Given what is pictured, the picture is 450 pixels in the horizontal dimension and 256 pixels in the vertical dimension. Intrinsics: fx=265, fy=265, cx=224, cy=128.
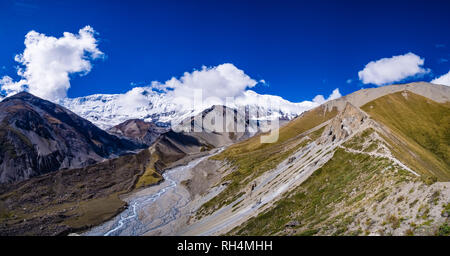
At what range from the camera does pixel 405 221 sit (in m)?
20.4

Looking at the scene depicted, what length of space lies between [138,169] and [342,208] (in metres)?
183

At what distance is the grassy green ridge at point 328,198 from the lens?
29.6 metres

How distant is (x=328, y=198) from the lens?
38.9 meters

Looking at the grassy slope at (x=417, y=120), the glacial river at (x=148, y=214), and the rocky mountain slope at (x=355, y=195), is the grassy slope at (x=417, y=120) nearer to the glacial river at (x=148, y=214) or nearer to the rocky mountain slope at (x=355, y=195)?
the rocky mountain slope at (x=355, y=195)

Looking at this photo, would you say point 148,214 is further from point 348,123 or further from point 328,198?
point 328,198

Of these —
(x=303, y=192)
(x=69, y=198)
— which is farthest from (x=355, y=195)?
(x=69, y=198)

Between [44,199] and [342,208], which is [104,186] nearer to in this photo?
[44,199]

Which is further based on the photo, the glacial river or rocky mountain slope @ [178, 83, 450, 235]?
the glacial river

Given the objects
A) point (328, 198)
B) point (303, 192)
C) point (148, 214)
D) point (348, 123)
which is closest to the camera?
point (328, 198)

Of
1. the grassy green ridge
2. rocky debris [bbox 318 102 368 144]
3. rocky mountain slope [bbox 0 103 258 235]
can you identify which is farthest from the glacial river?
rocky debris [bbox 318 102 368 144]

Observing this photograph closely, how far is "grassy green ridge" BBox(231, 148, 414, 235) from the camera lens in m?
29.6

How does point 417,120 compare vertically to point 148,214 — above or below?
above

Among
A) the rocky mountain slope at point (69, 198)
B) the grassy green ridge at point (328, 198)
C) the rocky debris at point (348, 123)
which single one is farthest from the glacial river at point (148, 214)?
the rocky debris at point (348, 123)

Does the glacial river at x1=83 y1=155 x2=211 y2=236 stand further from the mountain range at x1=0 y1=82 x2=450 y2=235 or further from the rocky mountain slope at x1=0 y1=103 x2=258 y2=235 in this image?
the rocky mountain slope at x1=0 y1=103 x2=258 y2=235
